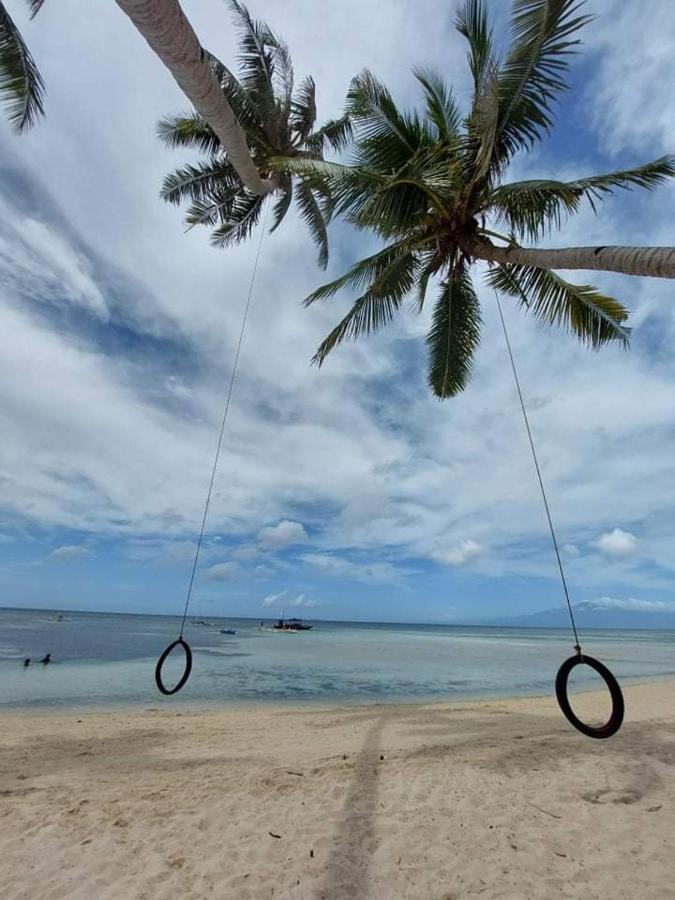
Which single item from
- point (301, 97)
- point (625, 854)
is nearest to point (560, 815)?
point (625, 854)

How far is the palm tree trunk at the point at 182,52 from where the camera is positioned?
3438 mm

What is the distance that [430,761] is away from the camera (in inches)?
274

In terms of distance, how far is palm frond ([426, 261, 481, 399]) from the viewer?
9.55 meters

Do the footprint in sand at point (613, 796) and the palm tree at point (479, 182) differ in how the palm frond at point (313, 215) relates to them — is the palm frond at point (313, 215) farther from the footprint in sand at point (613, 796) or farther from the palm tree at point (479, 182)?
the footprint in sand at point (613, 796)

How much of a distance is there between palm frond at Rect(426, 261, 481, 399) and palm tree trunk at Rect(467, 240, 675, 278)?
81.3 inches

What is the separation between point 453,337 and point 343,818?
8049 millimetres

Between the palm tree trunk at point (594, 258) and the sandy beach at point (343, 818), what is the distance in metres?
5.07

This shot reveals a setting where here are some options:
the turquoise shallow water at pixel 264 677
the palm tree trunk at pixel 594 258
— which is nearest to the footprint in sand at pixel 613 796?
the palm tree trunk at pixel 594 258

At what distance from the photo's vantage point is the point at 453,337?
32.7ft

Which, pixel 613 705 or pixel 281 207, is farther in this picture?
pixel 281 207

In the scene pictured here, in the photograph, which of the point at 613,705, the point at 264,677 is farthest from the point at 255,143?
the point at 264,677

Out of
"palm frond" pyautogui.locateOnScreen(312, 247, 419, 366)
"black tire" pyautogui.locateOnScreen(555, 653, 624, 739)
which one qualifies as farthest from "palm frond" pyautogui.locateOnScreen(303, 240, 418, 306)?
"black tire" pyautogui.locateOnScreen(555, 653, 624, 739)

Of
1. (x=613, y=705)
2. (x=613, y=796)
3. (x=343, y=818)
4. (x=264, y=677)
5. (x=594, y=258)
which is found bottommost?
(x=343, y=818)

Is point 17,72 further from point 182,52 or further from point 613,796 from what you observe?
point 613,796
